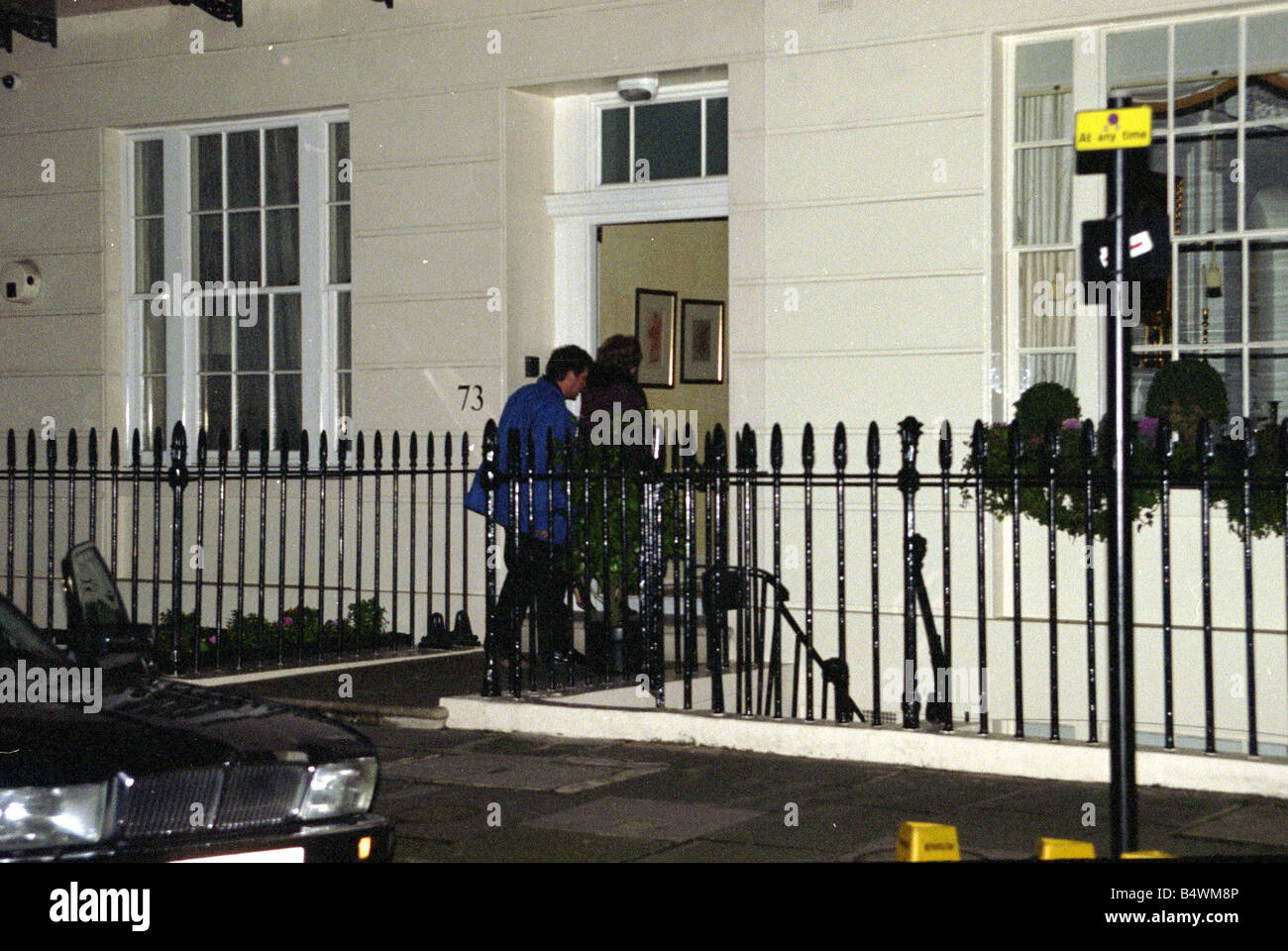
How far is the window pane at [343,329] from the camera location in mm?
12773

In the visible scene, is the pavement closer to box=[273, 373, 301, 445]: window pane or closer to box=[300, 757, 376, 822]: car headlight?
box=[300, 757, 376, 822]: car headlight

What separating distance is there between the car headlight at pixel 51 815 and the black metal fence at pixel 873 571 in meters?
4.30

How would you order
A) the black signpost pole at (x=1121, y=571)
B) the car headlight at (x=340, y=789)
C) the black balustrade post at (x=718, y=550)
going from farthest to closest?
the black balustrade post at (x=718, y=550) → the black signpost pole at (x=1121, y=571) → the car headlight at (x=340, y=789)

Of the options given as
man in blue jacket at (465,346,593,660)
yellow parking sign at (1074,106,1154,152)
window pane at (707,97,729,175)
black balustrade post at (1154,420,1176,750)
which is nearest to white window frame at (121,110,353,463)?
window pane at (707,97,729,175)

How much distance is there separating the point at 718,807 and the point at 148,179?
28.9ft

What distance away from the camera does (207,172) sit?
13.3 meters

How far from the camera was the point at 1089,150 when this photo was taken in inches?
204

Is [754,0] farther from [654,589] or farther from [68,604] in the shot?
[68,604]

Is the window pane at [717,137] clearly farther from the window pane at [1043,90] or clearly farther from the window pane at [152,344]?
the window pane at [152,344]

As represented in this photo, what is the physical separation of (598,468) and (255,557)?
4475 millimetres

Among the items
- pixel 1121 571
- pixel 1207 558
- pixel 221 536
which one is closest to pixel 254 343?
pixel 221 536

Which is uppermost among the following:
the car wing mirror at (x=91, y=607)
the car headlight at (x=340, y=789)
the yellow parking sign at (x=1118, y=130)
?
the yellow parking sign at (x=1118, y=130)

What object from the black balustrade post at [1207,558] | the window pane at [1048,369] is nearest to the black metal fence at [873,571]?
the black balustrade post at [1207,558]

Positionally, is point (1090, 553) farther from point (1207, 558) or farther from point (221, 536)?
point (221, 536)
